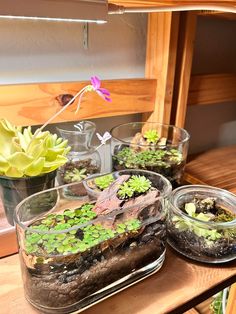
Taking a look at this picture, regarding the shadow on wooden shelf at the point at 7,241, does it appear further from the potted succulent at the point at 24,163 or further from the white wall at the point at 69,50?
the white wall at the point at 69,50

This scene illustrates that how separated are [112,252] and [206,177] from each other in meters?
0.57

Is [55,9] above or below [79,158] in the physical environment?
above

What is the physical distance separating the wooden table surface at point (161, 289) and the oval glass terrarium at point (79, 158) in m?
0.22

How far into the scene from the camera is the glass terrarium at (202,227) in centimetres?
55

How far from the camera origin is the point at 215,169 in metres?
1.03

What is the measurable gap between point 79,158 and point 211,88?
0.54m

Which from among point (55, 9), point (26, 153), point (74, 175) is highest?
point (55, 9)

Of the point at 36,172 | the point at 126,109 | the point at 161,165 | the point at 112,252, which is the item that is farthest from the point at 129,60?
the point at 112,252

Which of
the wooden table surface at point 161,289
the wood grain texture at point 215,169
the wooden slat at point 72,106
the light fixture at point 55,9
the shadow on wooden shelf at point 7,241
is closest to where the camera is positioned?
the light fixture at point 55,9

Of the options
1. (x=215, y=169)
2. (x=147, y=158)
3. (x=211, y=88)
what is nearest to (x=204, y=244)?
(x=147, y=158)

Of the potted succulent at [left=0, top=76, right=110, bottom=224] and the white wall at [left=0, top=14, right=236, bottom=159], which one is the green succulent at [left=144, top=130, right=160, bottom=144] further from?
the potted succulent at [left=0, top=76, right=110, bottom=224]

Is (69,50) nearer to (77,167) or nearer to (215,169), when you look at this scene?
(77,167)

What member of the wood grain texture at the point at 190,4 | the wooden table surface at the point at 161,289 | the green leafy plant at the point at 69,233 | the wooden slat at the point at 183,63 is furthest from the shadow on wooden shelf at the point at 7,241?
the wooden slat at the point at 183,63

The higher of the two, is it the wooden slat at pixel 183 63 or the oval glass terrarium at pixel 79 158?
the wooden slat at pixel 183 63
